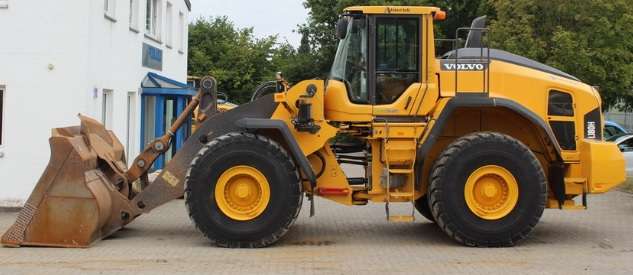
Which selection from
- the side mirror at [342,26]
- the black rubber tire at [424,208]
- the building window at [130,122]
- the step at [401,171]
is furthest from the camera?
the building window at [130,122]

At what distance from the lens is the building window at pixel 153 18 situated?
20.3m

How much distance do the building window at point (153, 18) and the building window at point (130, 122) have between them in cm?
233

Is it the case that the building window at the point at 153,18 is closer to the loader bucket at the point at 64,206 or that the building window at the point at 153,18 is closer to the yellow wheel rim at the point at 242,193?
the loader bucket at the point at 64,206

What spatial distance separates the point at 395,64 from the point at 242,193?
2526mm

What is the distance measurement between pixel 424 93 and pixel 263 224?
2600 millimetres

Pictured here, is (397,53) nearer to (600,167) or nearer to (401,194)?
(401,194)

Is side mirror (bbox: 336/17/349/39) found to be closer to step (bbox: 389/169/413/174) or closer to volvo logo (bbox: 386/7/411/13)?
volvo logo (bbox: 386/7/411/13)

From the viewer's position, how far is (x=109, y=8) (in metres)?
16.0

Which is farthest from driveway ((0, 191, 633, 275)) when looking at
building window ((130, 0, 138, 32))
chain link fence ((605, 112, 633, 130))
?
chain link fence ((605, 112, 633, 130))

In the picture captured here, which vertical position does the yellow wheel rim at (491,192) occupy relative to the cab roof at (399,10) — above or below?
below

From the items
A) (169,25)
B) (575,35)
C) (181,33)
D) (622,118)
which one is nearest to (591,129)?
(575,35)

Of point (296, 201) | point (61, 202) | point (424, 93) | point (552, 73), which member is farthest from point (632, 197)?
point (61, 202)

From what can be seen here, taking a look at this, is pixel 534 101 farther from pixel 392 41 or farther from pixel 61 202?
pixel 61 202

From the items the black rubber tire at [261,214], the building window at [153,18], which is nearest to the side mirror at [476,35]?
the black rubber tire at [261,214]
